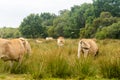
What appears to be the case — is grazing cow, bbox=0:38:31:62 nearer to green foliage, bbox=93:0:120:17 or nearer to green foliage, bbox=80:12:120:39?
green foliage, bbox=80:12:120:39

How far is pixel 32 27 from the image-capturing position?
285ft

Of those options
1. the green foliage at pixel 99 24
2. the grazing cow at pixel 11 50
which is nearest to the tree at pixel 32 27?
the green foliage at pixel 99 24

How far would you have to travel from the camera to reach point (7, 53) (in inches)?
441

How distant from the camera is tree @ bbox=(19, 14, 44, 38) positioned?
3310 inches

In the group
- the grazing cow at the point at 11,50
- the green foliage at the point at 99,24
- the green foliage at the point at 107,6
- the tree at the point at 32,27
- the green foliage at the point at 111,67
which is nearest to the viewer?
the green foliage at the point at 111,67

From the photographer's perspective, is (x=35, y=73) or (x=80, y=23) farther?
(x=80, y=23)

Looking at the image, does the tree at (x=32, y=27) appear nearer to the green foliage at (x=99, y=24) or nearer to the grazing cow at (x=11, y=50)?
the green foliage at (x=99, y=24)

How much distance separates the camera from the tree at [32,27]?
3310 inches

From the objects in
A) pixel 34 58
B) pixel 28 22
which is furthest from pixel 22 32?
pixel 34 58

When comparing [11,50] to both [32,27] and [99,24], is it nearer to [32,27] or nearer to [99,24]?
[99,24]

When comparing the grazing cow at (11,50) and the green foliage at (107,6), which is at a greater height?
the green foliage at (107,6)

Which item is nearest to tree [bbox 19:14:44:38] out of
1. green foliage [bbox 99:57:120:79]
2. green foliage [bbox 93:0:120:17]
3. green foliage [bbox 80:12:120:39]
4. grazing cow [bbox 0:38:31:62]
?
green foliage [bbox 93:0:120:17]

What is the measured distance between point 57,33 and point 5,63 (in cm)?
7836

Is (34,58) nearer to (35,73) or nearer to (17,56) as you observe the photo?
(17,56)
